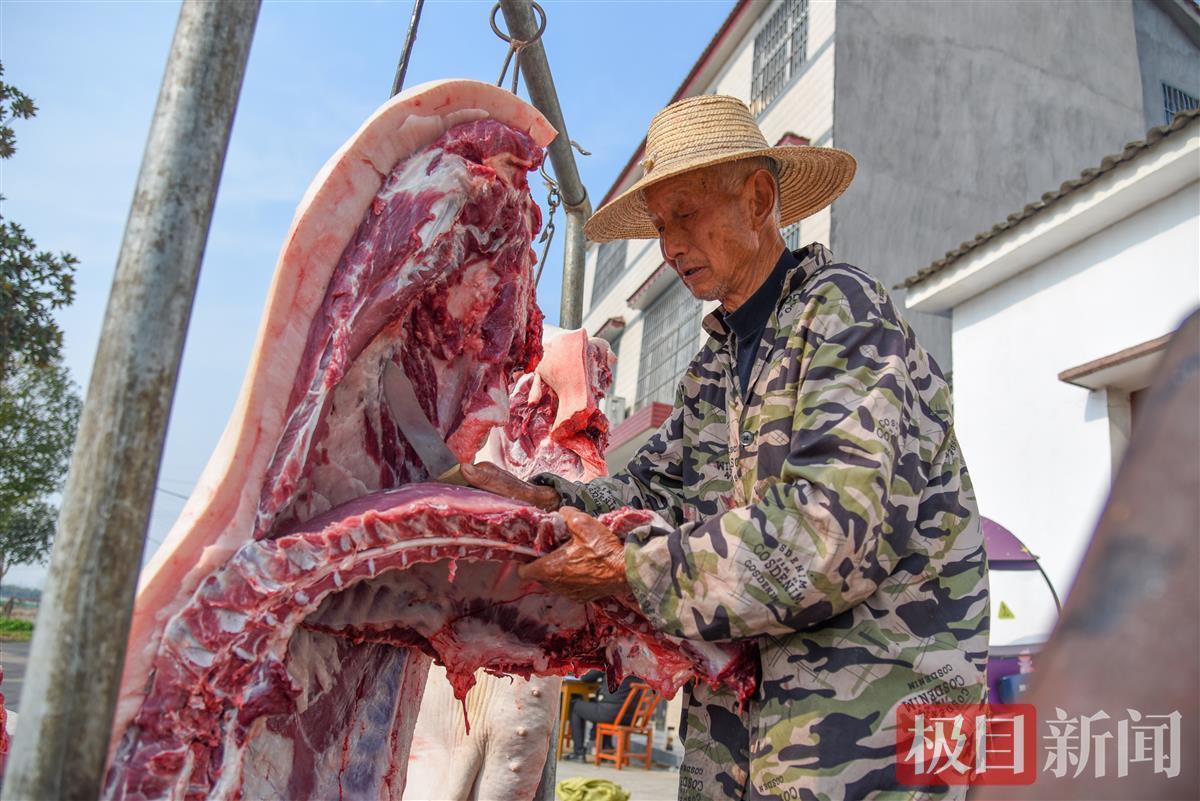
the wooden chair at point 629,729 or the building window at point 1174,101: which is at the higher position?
the building window at point 1174,101

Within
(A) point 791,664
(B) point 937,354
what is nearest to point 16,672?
(B) point 937,354

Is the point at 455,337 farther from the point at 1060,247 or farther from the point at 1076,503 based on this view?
the point at 1060,247

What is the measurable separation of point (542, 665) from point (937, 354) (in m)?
11.7

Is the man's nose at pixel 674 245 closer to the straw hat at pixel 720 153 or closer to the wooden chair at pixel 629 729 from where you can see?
the straw hat at pixel 720 153

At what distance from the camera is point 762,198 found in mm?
2332

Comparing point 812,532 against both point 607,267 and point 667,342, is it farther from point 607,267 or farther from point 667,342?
point 607,267

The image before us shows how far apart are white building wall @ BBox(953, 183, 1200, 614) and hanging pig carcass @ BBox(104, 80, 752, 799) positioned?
7098 mm

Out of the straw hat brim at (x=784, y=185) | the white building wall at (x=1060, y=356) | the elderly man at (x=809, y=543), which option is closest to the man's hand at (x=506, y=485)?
the elderly man at (x=809, y=543)

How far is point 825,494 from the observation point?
5.43ft

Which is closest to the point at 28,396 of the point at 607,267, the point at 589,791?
the point at 607,267

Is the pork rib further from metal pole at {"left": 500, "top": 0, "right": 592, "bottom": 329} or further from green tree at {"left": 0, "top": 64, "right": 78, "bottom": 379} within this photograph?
green tree at {"left": 0, "top": 64, "right": 78, "bottom": 379}

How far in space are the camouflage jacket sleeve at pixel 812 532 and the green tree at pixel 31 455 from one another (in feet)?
64.3

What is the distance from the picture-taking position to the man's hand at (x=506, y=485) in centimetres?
184

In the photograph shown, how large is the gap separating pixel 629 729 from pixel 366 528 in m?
9.54
